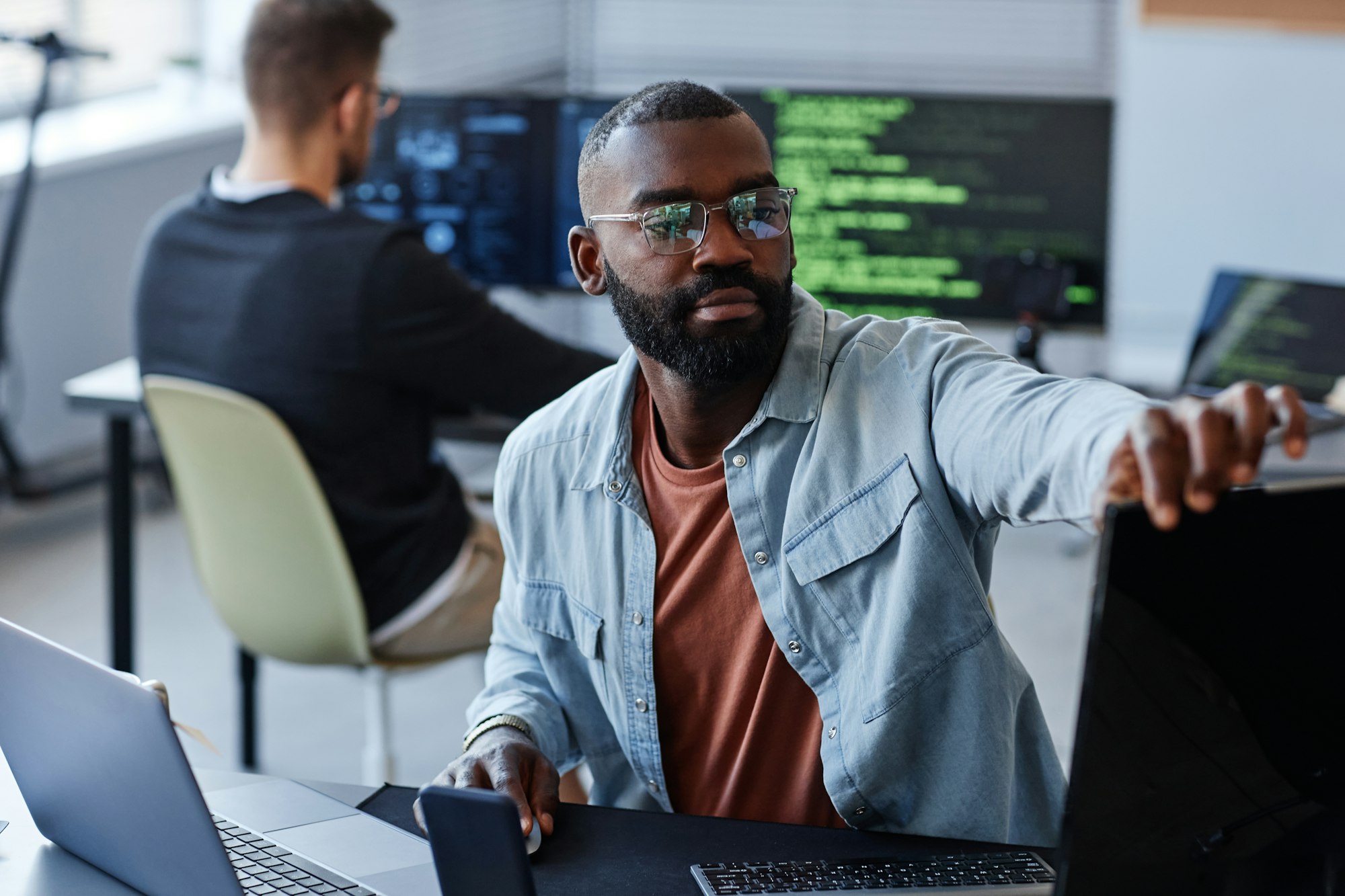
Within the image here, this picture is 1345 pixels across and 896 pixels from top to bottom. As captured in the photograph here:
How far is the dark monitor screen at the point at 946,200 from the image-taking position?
2.49m

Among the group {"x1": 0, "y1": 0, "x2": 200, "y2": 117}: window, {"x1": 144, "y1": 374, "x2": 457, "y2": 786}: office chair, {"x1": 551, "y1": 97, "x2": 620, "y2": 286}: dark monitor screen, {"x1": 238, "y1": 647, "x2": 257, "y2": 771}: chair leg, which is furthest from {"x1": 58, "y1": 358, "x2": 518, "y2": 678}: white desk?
{"x1": 0, "y1": 0, "x2": 200, "y2": 117}: window

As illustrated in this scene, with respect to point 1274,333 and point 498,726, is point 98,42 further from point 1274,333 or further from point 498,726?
point 498,726

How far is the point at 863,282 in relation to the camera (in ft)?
8.41

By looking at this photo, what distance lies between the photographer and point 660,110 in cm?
121

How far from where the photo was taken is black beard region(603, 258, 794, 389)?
1.20m

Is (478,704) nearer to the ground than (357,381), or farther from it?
nearer to the ground

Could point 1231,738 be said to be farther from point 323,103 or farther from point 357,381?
point 323,103

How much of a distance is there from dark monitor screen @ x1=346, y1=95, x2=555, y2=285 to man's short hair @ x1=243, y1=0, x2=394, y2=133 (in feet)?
1.55

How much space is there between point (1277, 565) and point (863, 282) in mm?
1893

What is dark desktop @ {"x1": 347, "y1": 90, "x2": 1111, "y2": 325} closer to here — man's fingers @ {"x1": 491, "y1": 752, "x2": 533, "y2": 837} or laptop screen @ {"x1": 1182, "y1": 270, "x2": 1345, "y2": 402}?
laptop screen @ {"x1": 1182, "y1": 270, "x2": 1345, "y2": 402}

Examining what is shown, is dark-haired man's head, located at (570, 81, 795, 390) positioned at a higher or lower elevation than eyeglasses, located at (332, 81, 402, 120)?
lower

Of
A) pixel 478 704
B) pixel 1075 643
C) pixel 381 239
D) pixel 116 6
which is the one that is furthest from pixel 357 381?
pixel 116 6

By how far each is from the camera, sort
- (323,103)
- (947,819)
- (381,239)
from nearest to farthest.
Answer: (947,819) < (381,239) < (323,103)

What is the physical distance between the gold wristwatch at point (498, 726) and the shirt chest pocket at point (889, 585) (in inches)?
10.9
